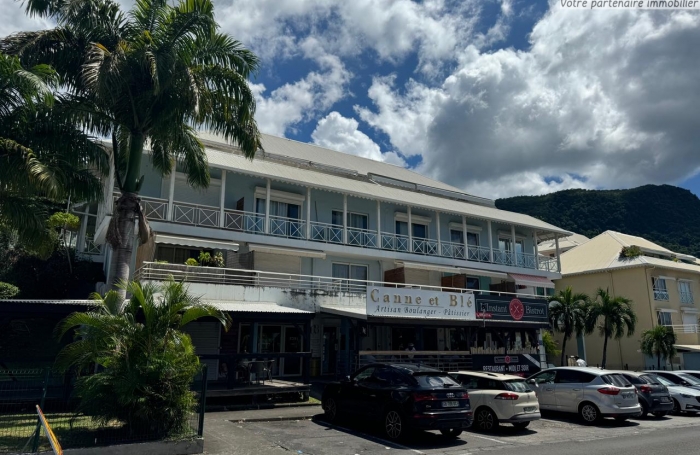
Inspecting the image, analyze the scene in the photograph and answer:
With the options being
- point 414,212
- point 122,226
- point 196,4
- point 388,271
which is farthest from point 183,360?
point 414,212

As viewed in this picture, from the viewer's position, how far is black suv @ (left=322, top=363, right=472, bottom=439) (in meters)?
10.5

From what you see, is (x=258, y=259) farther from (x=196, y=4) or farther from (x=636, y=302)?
(x=636, y=302)

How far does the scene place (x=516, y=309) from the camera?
22375mm

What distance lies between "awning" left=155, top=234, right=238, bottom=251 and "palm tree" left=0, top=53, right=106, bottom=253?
4801 millimetres

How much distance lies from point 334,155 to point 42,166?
23.2 meters

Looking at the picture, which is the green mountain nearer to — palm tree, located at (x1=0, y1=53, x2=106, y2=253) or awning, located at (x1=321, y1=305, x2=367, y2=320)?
awning, located at (x1=321, y1=305, x2=367, y2=320)

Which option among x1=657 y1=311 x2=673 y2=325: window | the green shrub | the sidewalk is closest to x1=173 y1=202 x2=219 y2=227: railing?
the green shrub

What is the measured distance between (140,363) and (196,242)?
34.6 feet

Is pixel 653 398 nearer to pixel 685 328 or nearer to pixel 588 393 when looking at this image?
pixel 588 393

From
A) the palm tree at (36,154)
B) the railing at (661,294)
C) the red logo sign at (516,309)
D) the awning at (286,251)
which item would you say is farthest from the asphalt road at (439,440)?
the railing at (661,294)

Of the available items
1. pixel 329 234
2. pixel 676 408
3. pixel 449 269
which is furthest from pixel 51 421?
pixel 449 269

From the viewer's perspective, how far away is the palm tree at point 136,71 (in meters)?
13.1

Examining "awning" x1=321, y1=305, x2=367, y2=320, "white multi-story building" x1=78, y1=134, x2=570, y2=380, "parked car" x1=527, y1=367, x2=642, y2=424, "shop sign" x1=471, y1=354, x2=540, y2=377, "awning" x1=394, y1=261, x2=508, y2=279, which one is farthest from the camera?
"awning" x1=394, y1=261, x2=508, y2=279

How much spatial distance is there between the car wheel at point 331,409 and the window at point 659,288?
3047cm
